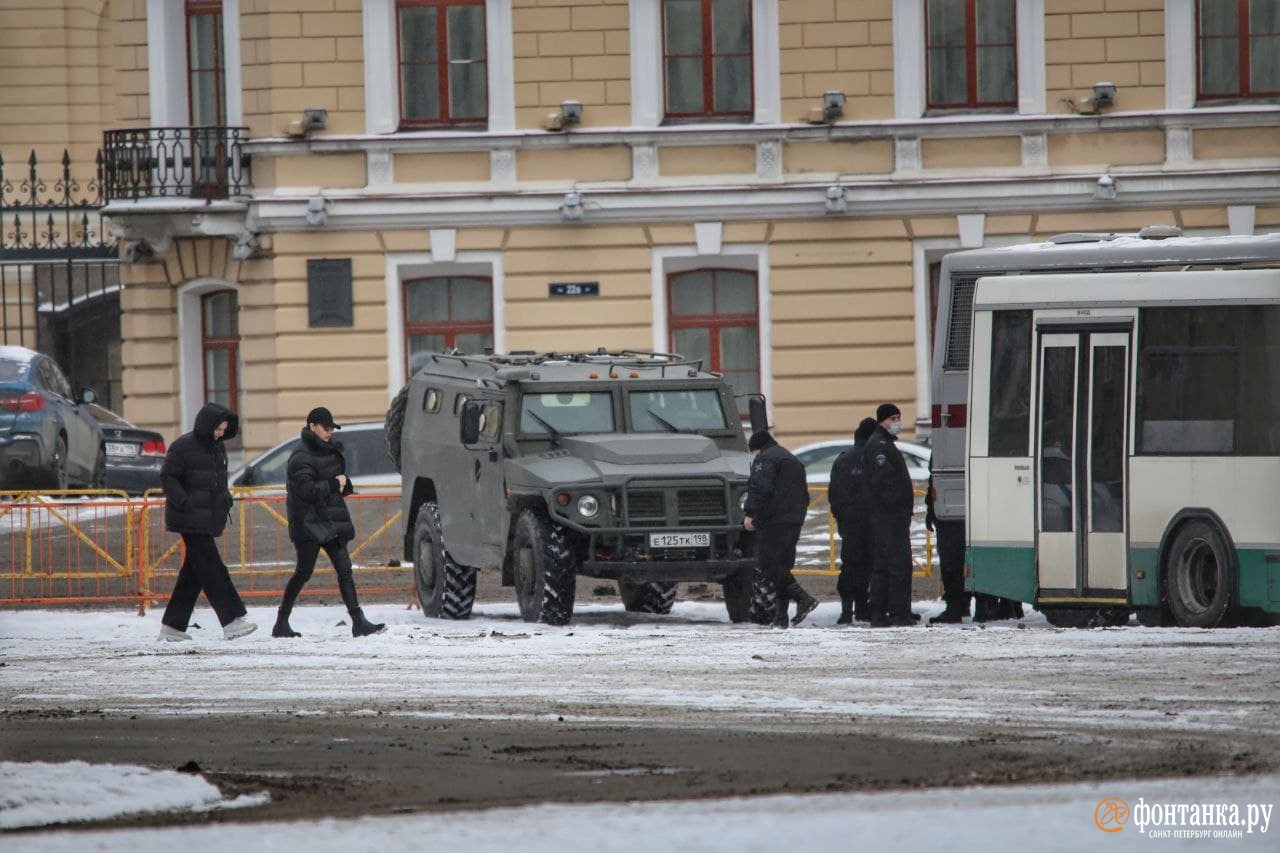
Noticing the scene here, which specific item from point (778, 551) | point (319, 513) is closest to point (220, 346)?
point (319, 513)

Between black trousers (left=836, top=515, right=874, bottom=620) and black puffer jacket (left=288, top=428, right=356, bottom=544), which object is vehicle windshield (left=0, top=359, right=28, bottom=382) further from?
black trousers (left=836, top=515, right=874, bottom=620)

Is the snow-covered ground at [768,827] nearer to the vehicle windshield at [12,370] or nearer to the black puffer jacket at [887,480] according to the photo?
the black puffer jacket at [887,480]

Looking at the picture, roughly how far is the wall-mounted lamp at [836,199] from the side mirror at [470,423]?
39.7 ft

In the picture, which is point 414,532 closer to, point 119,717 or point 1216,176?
point 119,717

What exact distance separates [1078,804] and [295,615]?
1257cm

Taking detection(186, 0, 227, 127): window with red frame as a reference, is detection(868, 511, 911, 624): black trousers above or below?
below

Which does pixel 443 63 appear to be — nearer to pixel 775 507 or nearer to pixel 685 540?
pixel 685 540

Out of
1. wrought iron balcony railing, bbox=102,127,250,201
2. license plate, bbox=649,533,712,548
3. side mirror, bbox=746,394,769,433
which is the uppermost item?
wrought iron balcony railing, bbox=102,127,250,201

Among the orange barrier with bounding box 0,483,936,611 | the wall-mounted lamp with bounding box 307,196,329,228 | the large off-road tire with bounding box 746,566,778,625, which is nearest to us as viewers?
the large off-road tire with bounding box 746,566,778,625

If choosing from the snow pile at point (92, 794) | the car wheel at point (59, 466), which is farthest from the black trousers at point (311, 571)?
the car wheel at point (59, 466)

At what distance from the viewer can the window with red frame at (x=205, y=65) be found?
32.4 meters

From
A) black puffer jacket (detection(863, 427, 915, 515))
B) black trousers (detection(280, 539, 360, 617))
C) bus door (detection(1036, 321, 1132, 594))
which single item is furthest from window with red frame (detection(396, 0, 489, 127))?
bus door (detection(1036, 321, 1132, 594))

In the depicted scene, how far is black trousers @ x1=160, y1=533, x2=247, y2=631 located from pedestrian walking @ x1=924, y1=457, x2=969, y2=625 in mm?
5297

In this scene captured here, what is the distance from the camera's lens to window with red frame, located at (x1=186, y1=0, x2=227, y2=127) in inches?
1275
